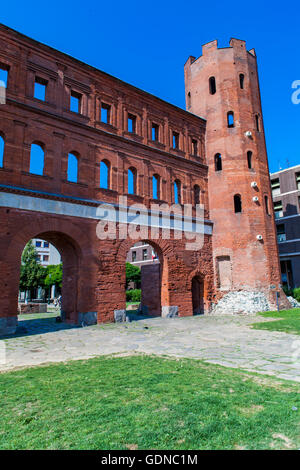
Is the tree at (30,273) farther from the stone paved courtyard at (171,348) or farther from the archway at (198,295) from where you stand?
the stone paved courtyard at (171,348)

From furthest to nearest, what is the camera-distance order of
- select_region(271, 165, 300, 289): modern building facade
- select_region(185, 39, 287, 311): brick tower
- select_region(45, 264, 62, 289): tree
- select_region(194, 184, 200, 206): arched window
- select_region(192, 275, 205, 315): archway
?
select_region(45, 264, 62, 289): tree
select_region(271, 165, 300, 289): modern building facade
select_region(194, 184, 200, 206): arched window
select_region(192, 275, 205, 315): archway
select_region(185, 39, 287, 311): brick tower

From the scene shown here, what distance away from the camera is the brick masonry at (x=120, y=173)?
12523 mm

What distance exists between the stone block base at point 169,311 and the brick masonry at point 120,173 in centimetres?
27

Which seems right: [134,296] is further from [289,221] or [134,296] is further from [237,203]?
[237,203]

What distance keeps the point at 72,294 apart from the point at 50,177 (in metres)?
5.43

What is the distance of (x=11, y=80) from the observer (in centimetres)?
1281

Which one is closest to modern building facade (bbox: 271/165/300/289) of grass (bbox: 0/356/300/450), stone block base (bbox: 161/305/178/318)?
stone block base (bbox: 161/305/178/318)

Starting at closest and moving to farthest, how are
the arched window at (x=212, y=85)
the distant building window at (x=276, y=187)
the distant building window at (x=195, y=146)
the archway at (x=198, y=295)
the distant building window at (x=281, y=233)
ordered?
1. the archway at (x=198, y=295)
2. the distant building window at (x=195, y=146)
3. the arched window at (x=212, y=85)
4. the distant building window at (x=281, y=233)
5. the distant building window at (x=276, y=187)

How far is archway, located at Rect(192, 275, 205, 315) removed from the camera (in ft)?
59.8

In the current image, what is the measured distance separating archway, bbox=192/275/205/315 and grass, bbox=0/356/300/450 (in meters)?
13.5

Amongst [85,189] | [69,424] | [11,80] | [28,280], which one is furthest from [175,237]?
[28,280]

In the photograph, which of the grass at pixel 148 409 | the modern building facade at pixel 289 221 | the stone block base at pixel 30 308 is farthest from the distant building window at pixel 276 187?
the grass at pixel 148 409

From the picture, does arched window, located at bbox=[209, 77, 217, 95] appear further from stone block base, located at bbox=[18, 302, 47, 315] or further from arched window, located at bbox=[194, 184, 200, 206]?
stone block base, located at bbox=[18, 302, 47, 315]

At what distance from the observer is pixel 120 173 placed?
51.0 ft
